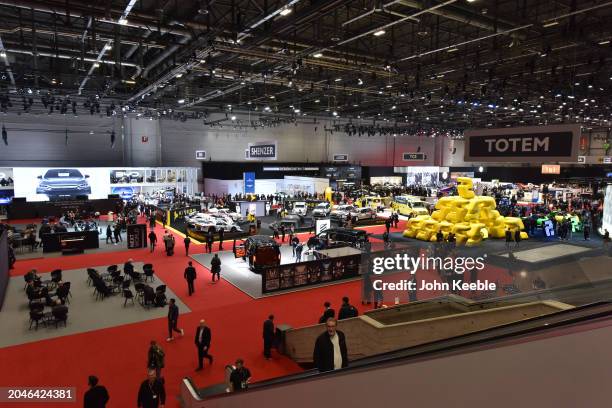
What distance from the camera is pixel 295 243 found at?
1758 centimetres

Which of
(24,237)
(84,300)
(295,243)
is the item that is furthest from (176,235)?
(84,300)

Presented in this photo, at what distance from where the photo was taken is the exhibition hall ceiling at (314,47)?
12320 mm

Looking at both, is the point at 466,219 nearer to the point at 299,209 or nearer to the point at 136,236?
the point at 299,209

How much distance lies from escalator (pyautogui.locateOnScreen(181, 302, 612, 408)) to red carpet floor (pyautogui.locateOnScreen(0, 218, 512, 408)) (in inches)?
250

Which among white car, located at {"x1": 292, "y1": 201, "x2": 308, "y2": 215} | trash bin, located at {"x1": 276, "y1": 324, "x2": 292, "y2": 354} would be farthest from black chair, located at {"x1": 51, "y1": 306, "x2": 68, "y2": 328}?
white car, located at {"x1": 292, "y1": 201, "x2": 308, "y2": 215}

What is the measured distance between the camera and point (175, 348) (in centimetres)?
953

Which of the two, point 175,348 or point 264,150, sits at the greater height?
point 264,150

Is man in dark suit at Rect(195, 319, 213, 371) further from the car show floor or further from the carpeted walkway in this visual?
the car show floor

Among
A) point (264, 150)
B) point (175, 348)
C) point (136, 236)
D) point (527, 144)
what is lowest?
point (175, 348)

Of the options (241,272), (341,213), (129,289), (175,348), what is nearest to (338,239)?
(241,272)

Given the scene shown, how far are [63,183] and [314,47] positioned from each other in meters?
25.9

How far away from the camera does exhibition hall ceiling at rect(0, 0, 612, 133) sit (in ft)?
40.4

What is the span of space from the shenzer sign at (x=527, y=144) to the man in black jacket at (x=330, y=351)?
138 inches

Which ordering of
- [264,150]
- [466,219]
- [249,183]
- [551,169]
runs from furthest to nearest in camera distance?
1. [551,169]
2. [249,183]
3. [264,150]
4. [466,219]
